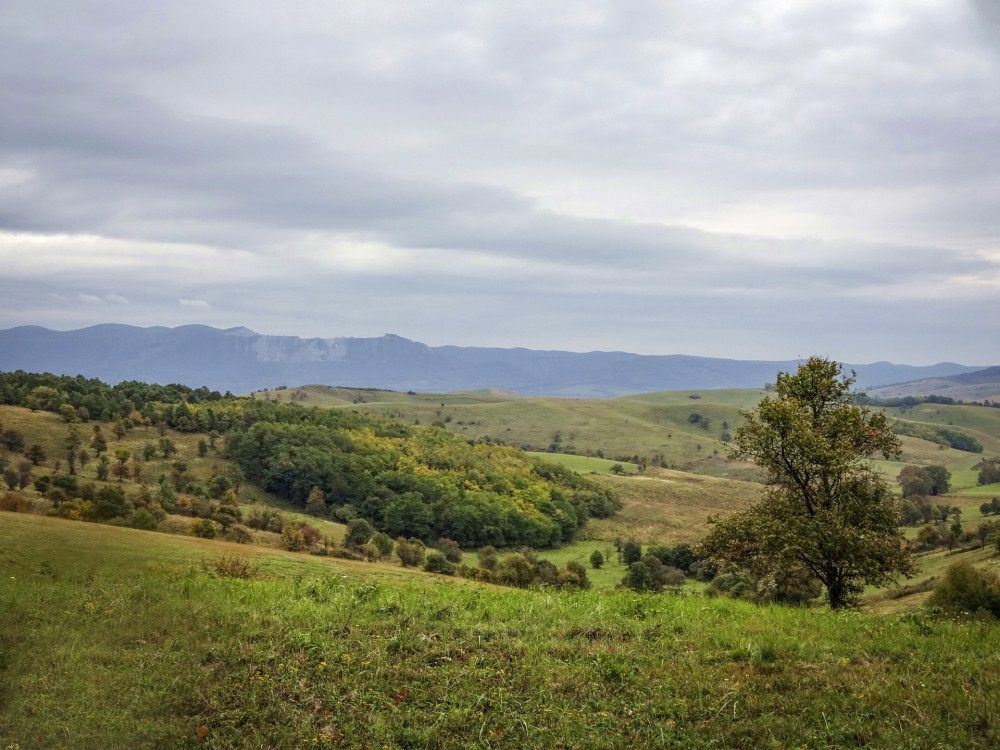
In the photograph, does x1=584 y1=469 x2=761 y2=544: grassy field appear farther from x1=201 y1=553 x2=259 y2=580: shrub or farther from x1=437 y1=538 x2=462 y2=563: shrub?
x1=201 y1=553 x2=259 y2=580: shrub

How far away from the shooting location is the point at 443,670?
9.84 meters

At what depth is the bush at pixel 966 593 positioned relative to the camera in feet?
50.1

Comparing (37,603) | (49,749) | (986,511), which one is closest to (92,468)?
(37,603)

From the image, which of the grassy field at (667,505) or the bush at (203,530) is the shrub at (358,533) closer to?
the bush at (203,530)

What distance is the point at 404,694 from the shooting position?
9.20 meters

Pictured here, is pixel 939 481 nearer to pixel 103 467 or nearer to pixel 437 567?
pixel 437 567

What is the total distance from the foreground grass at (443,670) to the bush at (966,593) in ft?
13.3

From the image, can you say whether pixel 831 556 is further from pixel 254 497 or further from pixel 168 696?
pixel 254 497

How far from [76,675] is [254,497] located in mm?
92065

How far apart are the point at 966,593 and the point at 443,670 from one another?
13696 millimetres

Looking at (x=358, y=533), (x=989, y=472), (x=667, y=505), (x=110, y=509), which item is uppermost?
(x=110, y=509)

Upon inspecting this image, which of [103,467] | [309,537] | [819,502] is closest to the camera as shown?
[819,502]

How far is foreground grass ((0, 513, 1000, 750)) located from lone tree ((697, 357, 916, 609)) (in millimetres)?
7921

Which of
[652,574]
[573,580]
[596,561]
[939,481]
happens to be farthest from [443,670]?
[939,481]
